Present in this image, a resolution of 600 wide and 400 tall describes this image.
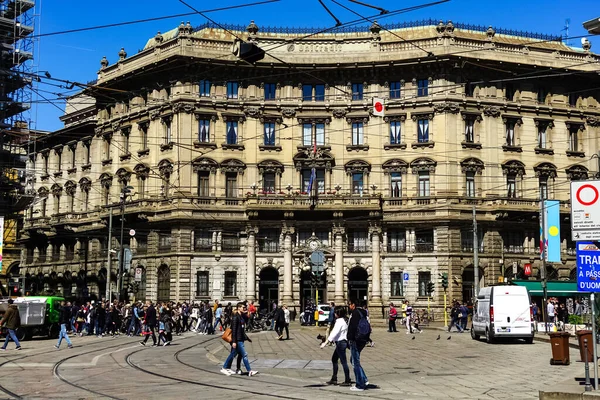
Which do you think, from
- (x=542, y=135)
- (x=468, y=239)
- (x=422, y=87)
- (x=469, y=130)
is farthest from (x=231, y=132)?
(x=542, y=135)

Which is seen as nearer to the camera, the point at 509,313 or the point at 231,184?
the point at 509,313

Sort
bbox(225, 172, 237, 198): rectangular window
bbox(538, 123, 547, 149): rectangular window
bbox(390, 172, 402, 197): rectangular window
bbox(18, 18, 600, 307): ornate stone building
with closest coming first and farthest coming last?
bbox(18, 18, 600, 307): ornate stone building → bbox(225, 172, 237, 198): rectangular window → bbox(390, 172, 402, 197): rectangular window → bbox(538, 123, 547, 149): rectangular window

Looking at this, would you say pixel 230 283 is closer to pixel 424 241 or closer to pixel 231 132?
pixel 231 132

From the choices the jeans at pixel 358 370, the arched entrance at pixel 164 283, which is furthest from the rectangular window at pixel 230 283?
the jeans at pixel 358 370

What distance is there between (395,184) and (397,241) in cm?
410

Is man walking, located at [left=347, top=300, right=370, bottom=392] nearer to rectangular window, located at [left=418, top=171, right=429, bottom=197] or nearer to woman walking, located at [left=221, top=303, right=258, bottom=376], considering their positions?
woman walking, located at [left=221, top=303, right=258, bottom=376]

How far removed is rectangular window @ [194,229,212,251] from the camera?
2272 inches

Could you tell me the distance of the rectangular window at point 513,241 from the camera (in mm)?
58812

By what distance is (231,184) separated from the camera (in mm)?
59000

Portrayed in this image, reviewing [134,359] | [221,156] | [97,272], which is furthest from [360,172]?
[134,359]

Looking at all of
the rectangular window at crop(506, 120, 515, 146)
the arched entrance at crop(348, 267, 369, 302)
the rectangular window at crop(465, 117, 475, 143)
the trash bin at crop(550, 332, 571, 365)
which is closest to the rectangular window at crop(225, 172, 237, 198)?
the arched entrance at crop(348, 267, 369, 302)

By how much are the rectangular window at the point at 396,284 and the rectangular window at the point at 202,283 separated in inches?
513

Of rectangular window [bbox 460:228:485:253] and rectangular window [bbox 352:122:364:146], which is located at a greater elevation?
rectangular window [bbox 352:122:364:146]

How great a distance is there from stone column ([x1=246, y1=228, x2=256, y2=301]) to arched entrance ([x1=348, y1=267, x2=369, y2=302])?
22.3 feet
